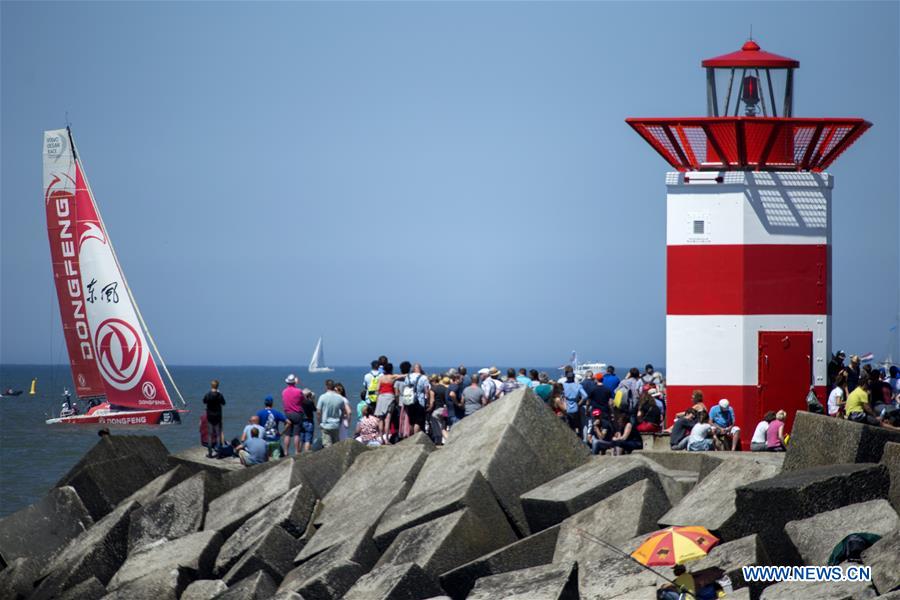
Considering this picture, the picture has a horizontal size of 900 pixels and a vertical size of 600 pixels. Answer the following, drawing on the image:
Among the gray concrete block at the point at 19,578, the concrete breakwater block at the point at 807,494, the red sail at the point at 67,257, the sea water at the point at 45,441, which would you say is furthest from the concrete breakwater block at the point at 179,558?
the red sail at the point at 67,257

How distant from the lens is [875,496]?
11.1m

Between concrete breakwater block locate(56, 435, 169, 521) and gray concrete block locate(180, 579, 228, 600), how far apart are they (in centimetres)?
401

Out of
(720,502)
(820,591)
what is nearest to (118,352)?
(720,502)

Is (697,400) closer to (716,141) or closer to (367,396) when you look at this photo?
(716,141)

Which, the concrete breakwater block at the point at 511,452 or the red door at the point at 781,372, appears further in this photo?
the red door at the point at 781,372

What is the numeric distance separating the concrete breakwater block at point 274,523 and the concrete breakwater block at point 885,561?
6405mm

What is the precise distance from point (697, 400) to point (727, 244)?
2.24 metres

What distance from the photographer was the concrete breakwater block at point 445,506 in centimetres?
1331

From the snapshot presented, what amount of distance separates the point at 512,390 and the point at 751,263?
3484 mm

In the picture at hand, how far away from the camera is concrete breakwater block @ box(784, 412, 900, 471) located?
1198 centimetres

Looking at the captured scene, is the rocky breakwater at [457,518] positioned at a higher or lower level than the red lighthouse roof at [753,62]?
lower

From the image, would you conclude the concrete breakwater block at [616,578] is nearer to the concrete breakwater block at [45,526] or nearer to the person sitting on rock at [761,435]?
the person sitting on rock at [761,435]

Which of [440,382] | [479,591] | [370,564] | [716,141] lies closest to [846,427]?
[479,591]

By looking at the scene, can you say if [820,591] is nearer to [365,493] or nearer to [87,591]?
[365,493]
